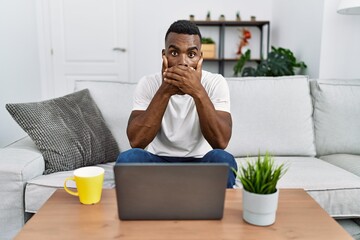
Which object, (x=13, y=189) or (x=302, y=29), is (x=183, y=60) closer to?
(x=13, y=189)

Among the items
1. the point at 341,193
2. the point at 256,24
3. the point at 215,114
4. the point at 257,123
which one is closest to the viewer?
the point at 215,114

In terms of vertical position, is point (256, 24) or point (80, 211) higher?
point (256, 24)

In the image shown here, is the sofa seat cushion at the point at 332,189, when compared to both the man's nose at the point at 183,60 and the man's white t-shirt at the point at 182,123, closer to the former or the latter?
the man's white t-shirt at the point at 182,123

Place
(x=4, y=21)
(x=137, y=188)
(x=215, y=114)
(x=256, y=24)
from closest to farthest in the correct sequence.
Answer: (x=137, y=188) → (x=215, y=114) → (x=4, y=21) → (x=256, y=24)

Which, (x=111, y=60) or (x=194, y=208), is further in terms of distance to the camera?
(x=111, y=60)

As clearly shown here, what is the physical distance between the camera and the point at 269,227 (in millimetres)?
790

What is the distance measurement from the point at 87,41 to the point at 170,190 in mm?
3175

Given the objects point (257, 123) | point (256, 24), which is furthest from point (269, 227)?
point (256, 24)

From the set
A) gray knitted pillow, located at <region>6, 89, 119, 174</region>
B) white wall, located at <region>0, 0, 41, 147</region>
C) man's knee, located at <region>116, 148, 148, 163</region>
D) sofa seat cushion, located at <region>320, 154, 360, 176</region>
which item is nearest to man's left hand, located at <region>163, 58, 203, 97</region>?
man's knee, located at <region>116, 148, 148, 163</region>

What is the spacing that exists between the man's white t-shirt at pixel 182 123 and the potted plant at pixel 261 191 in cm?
57

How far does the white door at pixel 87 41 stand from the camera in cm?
355

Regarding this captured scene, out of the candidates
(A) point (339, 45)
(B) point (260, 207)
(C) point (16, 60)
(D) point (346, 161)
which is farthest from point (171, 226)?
(C) point (16, 60)

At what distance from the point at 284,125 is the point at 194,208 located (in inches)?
45.3

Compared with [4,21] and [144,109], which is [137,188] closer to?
[144,109]
